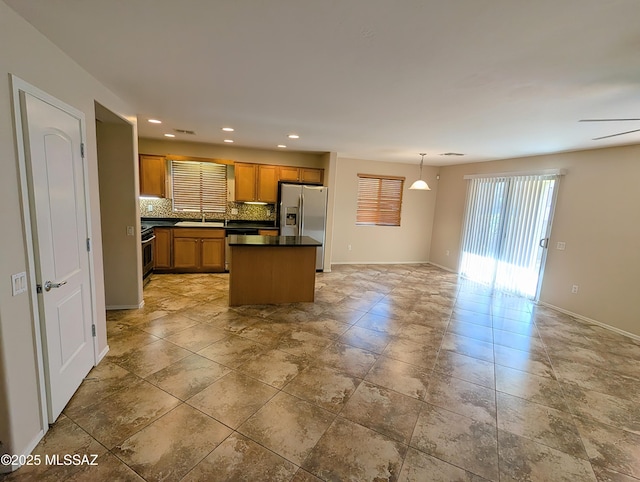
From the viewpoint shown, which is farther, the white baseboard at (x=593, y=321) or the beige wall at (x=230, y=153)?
the beige wall at (x=230, y=153)

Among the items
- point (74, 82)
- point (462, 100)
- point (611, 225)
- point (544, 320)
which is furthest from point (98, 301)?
point (611, 225)

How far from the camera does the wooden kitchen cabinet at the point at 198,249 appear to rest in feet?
18.4

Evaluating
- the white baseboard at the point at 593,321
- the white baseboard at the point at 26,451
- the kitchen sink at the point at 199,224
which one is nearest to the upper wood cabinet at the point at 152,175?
the kitchen sink at the point at 199,224

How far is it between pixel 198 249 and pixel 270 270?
7.06 feet

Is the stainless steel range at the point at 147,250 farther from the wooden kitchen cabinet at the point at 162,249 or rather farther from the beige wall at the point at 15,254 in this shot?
the beige wall at the point at 15,254

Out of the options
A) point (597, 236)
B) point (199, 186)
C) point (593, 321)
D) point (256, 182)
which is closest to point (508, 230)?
point (597, 236)

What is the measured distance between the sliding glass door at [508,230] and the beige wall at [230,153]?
3513 millimetres

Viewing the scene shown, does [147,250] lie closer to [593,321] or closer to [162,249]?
[162,249]

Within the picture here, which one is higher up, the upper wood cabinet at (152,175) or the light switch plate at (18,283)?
the upper wood cabinet at (152,175)

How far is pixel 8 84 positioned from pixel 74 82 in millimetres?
796

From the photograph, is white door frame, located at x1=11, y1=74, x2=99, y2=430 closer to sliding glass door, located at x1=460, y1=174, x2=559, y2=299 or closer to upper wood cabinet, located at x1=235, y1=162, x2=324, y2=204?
upper wood cabinet, located at x1=235, y1=162, x2=324, y2=204

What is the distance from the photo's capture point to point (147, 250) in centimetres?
502

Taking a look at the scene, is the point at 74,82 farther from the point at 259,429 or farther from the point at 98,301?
the point at 259,429

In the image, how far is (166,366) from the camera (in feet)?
8.76
